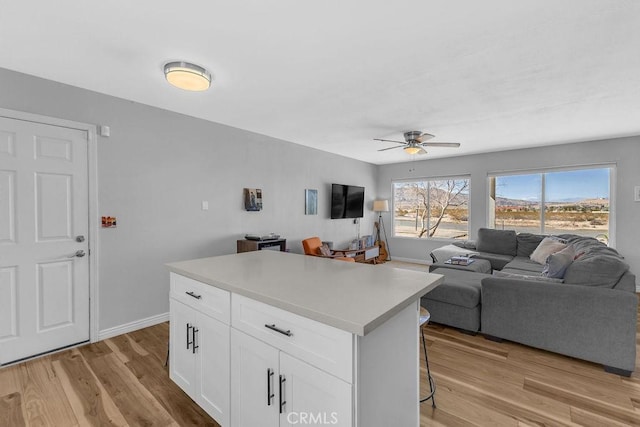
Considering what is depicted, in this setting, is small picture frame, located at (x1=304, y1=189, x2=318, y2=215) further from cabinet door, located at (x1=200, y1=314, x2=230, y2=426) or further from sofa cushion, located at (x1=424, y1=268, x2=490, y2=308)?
cabinet door, located at (x1=200, y1=314, x2=230, y2=426)

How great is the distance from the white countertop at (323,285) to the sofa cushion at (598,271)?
1822 millimetres

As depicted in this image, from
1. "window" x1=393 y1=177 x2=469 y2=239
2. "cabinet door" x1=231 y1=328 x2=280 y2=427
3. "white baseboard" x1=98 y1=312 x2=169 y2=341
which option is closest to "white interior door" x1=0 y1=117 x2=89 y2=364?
"white baseboard" x1=98 y1=312 x2=169 y2=341

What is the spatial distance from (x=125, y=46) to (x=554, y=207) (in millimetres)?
6651

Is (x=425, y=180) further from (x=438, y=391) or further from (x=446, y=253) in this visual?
(x=438, y=391)

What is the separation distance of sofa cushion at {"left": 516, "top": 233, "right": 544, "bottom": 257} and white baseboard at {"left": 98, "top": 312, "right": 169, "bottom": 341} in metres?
5.57

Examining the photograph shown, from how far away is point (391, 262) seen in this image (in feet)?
22.3

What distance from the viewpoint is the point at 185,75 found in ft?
7.21

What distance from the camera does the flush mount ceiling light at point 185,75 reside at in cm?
218

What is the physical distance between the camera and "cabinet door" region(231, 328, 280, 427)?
126cm

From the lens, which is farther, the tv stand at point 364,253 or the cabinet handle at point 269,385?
the tv stand at point 364,253

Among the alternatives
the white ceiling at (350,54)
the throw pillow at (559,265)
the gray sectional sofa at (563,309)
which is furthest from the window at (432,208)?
the throw pillow at (559,265)

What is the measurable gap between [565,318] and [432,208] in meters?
4.47

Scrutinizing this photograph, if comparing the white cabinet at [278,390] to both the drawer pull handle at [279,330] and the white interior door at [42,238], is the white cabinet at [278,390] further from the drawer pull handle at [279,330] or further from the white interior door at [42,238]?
the white interior door at [42,238]

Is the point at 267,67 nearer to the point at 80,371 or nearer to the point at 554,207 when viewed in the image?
the point at 80,371
